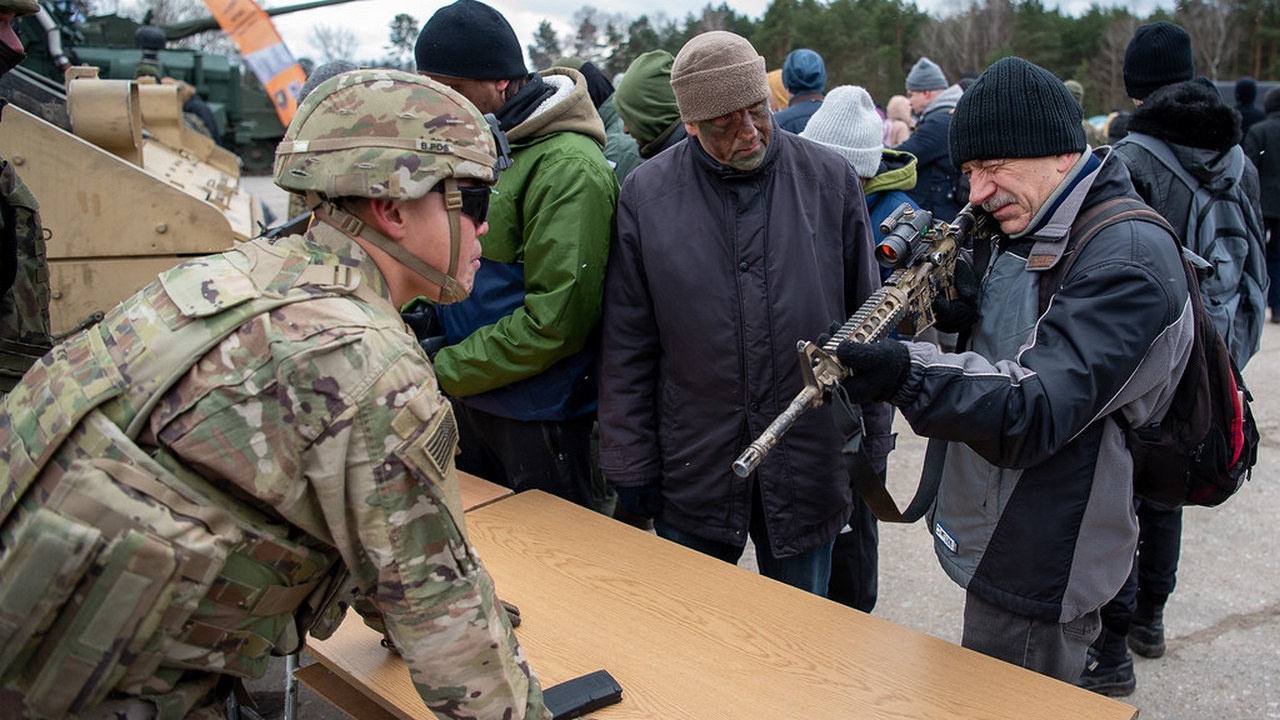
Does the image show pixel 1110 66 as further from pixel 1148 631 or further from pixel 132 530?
pixel 132 530

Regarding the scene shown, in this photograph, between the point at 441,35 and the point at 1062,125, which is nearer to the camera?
the point at 1062,125

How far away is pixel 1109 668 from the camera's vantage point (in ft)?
11.1

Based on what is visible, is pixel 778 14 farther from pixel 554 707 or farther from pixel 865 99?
pixel 554 707

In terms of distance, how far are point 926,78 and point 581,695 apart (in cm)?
664

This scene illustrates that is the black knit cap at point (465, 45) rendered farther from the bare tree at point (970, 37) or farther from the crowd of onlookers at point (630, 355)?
the bare tree at point (970, 37)

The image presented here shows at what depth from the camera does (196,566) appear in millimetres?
1392

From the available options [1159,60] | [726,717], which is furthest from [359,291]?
[1159,60]

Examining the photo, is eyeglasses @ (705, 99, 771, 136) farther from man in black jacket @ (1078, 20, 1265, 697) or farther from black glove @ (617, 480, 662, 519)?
man in black jacket @ (1078, 20, 1265, 697)

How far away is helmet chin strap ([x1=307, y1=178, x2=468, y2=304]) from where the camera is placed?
1.66m

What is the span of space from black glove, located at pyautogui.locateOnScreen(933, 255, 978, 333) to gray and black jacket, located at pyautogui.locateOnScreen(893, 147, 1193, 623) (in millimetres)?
56

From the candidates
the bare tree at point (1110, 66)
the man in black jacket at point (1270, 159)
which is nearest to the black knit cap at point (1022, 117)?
the man in black jacket at point (1270, 159)

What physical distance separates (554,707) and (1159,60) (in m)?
3.19

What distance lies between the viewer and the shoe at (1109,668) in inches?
133

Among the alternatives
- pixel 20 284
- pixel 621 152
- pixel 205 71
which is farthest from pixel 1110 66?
pixel 20 284
